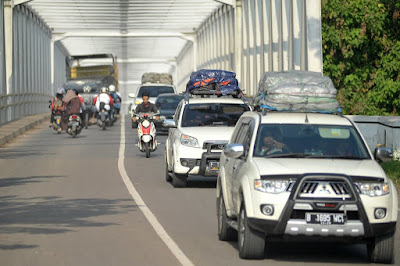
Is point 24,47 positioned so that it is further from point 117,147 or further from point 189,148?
point 189,148

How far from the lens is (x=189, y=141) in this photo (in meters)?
19.3

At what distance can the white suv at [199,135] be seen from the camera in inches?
750

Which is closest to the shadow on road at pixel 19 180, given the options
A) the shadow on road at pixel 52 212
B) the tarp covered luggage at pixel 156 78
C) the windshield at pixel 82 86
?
the shadow on road at pixel 52 212

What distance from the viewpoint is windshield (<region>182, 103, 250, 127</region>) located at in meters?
20.2

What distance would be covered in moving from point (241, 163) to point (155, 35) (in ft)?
225

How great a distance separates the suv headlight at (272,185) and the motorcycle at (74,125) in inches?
1090

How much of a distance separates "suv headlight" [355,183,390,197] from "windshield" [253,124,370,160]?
2.59ft

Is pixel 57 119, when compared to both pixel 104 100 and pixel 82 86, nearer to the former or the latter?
pixel 104 100

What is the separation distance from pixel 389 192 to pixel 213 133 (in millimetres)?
8968

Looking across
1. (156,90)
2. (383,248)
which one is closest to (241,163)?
(383,248)

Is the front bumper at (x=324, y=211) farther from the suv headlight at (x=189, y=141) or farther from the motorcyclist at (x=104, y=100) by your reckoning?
the motorcyclist at (x=104, y=100)

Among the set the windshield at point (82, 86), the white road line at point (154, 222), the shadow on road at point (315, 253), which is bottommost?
the shadow on road at point (315, 253)

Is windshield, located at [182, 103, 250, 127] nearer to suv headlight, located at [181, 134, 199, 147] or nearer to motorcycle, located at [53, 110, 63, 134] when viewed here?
suv headlight, located at [181, 134, 199, 147]

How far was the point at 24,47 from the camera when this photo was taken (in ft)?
202
